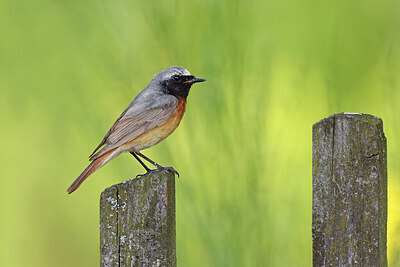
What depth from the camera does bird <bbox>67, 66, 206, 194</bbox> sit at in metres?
3.26

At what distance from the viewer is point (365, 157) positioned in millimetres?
2287

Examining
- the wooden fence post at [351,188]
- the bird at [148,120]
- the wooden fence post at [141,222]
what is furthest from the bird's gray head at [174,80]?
the wooden fence post at [351,188]

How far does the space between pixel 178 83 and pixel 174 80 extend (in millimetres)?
40

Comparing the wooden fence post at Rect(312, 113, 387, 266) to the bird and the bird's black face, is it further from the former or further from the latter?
the bird's black face

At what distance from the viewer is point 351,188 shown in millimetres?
2297

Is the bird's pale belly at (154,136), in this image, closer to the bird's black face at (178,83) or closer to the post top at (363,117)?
the bird's black face at (178,83)

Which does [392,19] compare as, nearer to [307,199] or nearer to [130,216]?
[307,199]

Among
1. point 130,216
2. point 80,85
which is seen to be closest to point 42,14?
point 80,85

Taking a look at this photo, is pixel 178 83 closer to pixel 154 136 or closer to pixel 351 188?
pixel 154 136

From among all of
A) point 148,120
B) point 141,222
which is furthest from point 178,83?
point 141,222

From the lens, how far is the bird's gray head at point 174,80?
3.54 m

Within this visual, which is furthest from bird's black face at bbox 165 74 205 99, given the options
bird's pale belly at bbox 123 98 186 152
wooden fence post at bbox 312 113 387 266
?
wooden fence post at bbox 312 113 387 266

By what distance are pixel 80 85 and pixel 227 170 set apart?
56.6 inches

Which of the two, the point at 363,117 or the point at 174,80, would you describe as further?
the point at 174,80
